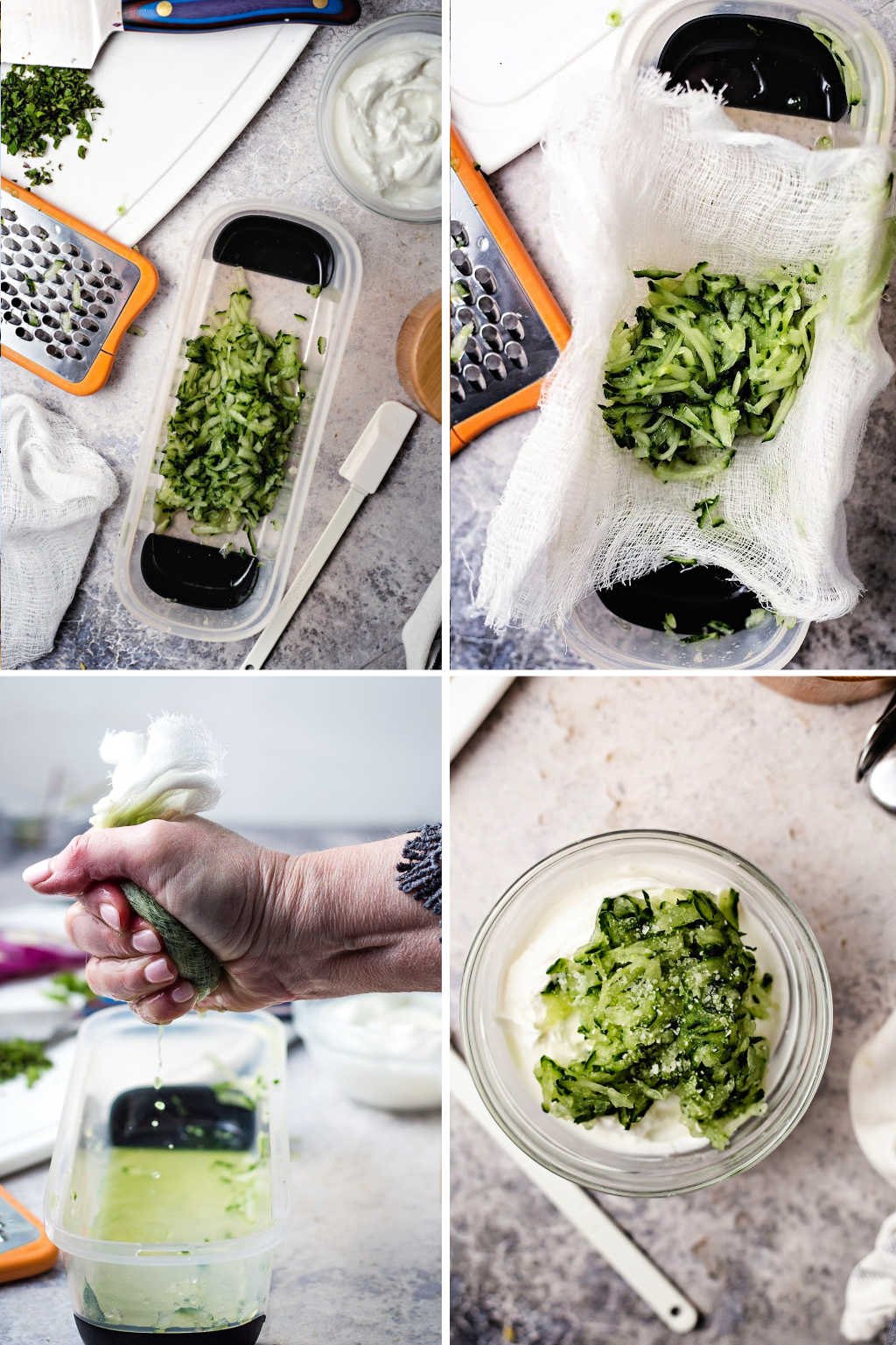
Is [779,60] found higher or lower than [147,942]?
higher

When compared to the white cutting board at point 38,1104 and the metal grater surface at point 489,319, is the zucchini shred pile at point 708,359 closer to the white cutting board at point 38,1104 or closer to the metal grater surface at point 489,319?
the metal grater surface at point 489,319

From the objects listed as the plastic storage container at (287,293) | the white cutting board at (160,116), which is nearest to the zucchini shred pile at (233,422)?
the plastic storage container at (287,293)

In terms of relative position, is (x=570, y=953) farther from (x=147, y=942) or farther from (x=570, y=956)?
(x=147, y=942)

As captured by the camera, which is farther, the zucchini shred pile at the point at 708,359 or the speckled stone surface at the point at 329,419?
the speckled stone surface at the point at 329,419

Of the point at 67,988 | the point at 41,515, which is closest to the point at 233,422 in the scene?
the point at 41,515

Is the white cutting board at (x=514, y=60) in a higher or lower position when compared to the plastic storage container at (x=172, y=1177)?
higher

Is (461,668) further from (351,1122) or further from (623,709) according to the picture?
(351,1122)

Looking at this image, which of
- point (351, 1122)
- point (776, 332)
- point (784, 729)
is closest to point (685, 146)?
point (776, 332)

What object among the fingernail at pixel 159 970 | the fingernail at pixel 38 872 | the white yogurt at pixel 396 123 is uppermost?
the white yogurt at pixel 396 123
